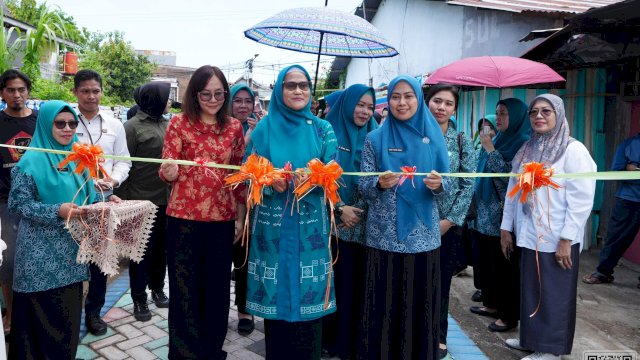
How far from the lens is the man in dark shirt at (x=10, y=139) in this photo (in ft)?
12.2

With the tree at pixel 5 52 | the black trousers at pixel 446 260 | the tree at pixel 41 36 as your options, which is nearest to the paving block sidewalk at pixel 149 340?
the black trousers at pixel 446 260

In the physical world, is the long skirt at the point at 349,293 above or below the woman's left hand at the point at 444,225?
below

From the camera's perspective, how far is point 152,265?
458cm

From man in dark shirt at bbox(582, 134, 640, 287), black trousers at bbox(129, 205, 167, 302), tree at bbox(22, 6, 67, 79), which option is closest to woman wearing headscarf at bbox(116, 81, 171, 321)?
black trousers at bbox(129, 205, 167, 302)

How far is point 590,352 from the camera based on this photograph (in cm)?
388

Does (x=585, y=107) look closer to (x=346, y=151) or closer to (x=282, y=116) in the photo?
(x=346, y=151)

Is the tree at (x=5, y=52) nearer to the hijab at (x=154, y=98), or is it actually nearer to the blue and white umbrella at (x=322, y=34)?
the hijab at (x=154, y=98)

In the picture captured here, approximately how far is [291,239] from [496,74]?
3293 mm

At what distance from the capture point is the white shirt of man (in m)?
3.93

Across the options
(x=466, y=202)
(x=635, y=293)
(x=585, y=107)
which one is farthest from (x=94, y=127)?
(x=585, y=107)

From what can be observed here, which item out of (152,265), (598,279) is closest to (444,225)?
(152,265)

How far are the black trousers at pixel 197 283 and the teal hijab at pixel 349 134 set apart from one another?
0.98 m

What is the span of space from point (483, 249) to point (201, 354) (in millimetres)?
2902

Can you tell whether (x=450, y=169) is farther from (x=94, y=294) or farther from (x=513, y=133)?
(x=94, y=294)
